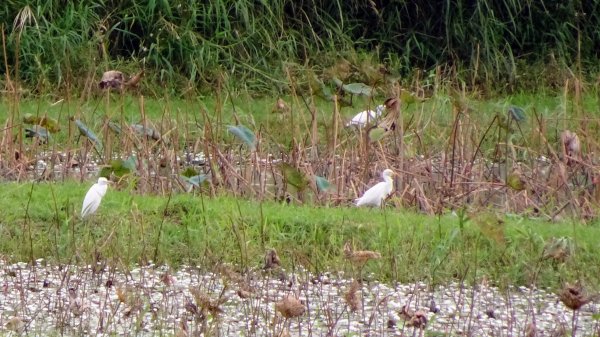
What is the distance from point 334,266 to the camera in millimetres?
5168

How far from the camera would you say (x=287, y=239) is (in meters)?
5.42

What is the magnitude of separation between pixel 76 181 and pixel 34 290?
174 cm

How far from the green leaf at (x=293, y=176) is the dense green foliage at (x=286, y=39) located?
10.4 ft

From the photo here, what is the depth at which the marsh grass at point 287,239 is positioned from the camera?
16.8 ft

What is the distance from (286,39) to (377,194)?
449cm

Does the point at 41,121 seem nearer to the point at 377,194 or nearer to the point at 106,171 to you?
the point at 106,171

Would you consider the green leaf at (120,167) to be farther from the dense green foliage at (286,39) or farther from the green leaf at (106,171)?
the dense green foliage at (286,39)

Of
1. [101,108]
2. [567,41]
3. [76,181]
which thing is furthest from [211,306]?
[567,41]

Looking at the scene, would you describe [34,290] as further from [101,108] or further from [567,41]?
[567,41]

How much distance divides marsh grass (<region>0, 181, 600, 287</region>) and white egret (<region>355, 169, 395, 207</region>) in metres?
0.06

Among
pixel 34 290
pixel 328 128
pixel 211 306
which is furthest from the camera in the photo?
pixel 328 128

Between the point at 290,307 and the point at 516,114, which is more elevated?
the point at 290,307

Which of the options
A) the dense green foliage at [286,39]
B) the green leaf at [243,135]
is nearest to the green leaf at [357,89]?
the green leaf at [243,135]

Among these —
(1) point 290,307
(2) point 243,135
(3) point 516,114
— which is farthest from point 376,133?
(1) point 290,307
